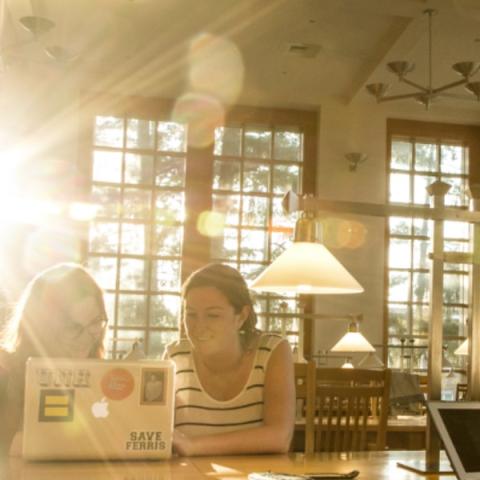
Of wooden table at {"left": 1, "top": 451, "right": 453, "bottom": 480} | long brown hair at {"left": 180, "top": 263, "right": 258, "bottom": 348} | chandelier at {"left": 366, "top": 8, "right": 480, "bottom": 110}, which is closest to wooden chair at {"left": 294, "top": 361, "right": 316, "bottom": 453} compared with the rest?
long brown hair at {"left": 180, "top": 263, "right": 258, "bottom": 348}

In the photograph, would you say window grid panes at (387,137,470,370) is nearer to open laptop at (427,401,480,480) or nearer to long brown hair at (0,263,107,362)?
long brown hair at (0,263,107,362)

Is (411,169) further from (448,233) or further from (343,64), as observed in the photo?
(343,64)

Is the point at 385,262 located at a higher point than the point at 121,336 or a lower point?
higher

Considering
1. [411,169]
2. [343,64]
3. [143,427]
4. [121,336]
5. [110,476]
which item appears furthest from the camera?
[411,169]

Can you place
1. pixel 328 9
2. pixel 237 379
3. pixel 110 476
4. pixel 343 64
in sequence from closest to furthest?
pixel 110 476 → pixel 237 379 → pixel 328 9 → pixel 343 64

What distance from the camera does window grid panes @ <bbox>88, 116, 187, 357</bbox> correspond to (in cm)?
912

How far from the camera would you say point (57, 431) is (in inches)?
71.9

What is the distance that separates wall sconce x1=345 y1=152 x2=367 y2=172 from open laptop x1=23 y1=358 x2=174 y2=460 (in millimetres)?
7663

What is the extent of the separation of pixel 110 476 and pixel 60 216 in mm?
7446

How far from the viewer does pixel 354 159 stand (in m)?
9.34

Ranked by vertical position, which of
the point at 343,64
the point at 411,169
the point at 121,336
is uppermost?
the point at 343,64

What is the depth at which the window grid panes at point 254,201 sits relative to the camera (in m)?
9.36

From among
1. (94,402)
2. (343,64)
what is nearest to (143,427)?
(94,402)

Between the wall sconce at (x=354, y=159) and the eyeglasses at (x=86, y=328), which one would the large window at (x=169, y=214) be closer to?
the wall sconce at (x=354, y=159)
